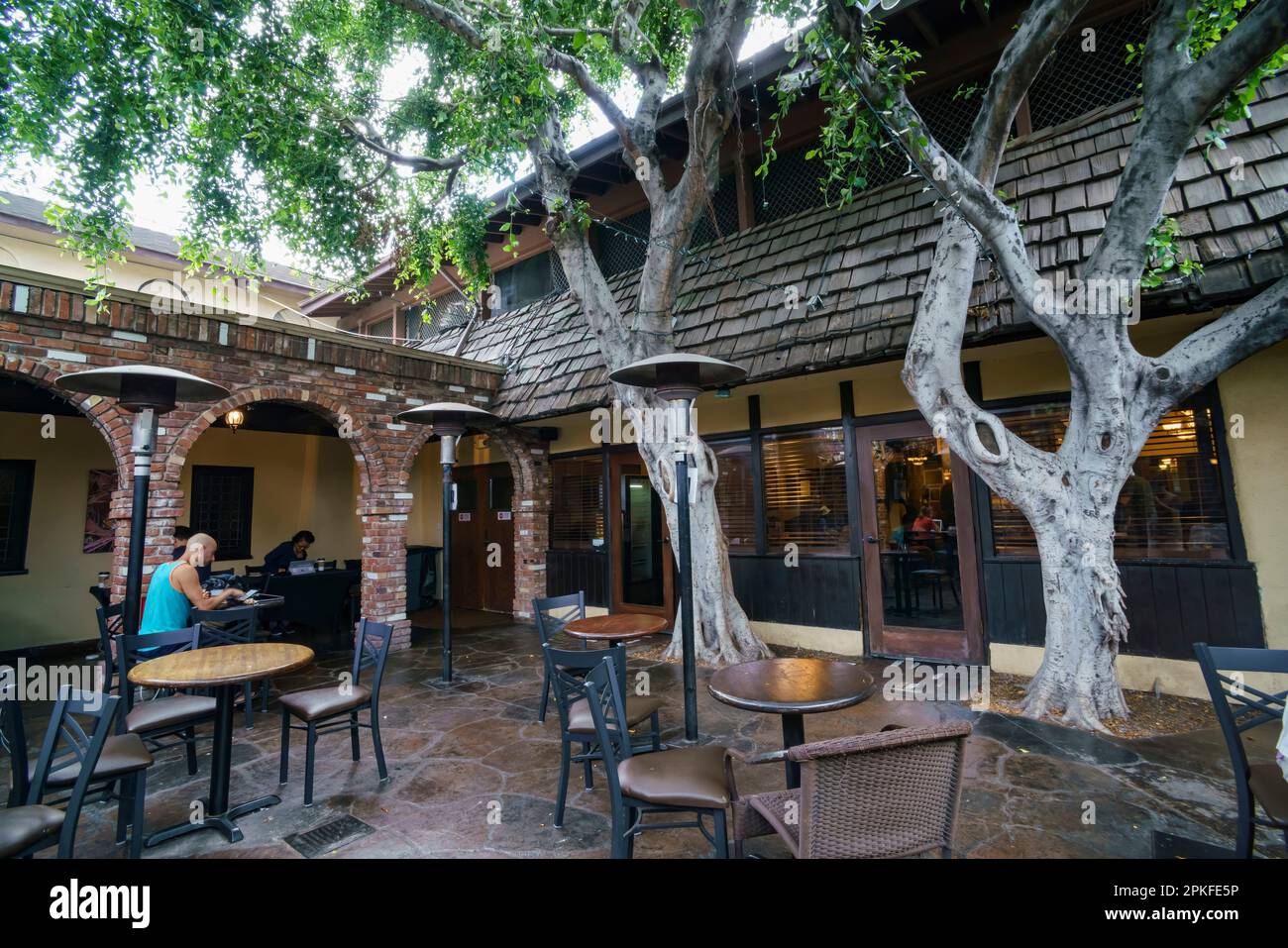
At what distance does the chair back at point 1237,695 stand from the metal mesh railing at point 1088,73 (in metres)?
5.14

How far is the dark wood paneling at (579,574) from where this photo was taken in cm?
814

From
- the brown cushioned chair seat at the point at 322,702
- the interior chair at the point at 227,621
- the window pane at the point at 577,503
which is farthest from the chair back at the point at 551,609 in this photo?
the window pane at the point at 577,503

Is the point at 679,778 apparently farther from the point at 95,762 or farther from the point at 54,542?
the point at 54,542

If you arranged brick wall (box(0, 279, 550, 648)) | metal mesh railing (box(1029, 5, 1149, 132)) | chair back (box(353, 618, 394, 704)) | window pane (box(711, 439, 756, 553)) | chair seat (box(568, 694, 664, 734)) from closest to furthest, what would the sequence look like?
chair seat (box(568, 694, 664, 734)) < chair back (box(353, 618, 394, 704)) < brick wall (box(0, 279, 550, 648)) < metal mesh railing (box(1029, 5, 1149, 132)) < window pane (box(711, 439, 756, 553))

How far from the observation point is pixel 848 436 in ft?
20.1

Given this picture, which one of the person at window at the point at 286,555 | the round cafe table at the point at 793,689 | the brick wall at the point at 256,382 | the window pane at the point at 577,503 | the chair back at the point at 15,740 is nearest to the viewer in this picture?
the chair back at the point at 15,740

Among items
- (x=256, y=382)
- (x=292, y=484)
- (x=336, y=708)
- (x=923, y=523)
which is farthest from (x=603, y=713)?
(x=292, y=484)

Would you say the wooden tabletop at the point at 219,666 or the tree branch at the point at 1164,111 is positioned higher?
the tree branch at the point at 1164,111

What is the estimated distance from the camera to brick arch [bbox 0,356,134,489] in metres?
4.55

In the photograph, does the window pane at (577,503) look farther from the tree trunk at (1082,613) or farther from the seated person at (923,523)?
the tree trunk at (1082,613)

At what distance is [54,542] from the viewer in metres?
7.48

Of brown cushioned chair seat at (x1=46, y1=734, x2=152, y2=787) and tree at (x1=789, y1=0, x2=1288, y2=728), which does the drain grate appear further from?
tree at (x1=789, y1=0, x2=1288, y2=728)

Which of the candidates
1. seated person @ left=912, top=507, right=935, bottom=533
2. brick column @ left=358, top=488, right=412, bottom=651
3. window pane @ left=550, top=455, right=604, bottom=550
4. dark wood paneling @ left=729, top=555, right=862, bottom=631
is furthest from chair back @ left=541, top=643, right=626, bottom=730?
window pane @ left=550, top=455, right=604, bottom=550

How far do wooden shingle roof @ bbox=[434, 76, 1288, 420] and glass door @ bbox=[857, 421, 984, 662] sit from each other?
1435mm
